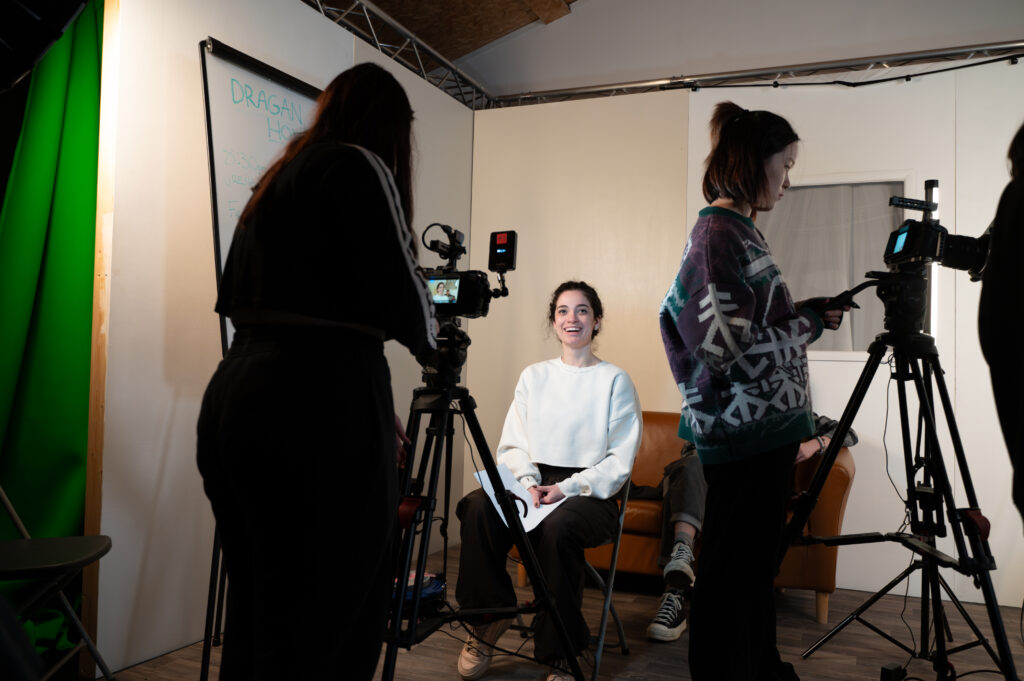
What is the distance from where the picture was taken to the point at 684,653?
2404 millimetres

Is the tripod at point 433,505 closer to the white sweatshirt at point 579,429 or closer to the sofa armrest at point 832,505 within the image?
the white sweatshirt at point 579,429

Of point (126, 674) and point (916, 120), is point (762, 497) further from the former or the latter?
point (916, 120)

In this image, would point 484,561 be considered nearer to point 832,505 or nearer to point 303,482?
point 303,482

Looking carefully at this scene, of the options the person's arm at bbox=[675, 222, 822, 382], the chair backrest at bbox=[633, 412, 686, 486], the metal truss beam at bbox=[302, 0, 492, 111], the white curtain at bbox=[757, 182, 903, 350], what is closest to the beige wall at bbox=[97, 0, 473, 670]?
the metal truss beam at bbox=[302, 0, 492, 111]

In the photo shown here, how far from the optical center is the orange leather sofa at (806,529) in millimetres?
2738

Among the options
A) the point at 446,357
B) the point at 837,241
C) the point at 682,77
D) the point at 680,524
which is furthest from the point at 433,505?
the point at 682,77

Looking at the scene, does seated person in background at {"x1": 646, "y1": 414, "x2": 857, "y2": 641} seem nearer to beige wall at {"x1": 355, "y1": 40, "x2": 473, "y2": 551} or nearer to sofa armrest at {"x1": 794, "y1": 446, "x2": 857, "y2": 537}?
sofa armrest at {"x1": 794, "y1": 446, "x2": 857, "y2": 537}

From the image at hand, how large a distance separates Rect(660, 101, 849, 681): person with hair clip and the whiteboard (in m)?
1.54

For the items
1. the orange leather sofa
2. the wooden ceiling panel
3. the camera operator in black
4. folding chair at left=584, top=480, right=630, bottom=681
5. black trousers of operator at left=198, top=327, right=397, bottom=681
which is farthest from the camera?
the wooden ceiling panel

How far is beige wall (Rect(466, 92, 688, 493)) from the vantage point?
3756mm

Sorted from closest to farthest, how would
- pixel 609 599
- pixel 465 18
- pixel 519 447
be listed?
pixel 609 599
pixel 519 447
pixel 465 18

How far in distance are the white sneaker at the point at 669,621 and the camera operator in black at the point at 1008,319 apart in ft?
6.21

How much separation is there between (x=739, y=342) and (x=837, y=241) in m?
2.41

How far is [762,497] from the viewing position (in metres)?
1.44
